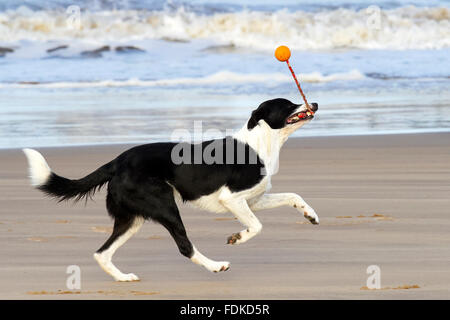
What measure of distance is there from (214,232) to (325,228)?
90 cm

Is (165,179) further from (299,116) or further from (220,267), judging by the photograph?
(299,116)

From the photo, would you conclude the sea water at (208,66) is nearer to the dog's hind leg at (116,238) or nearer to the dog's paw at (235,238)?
the dog's paw at (235,238)

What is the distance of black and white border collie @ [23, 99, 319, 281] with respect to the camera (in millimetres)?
5746

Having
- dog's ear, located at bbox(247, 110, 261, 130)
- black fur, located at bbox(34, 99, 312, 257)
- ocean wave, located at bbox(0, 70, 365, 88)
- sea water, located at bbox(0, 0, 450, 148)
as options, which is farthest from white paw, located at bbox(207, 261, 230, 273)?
ocean wave, located at bbox(0, 70, 365, 88)

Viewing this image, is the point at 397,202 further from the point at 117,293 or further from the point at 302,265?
the point at 117,293

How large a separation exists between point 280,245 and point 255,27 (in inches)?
904

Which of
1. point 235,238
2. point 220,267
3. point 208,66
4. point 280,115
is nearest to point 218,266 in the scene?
point 220,267

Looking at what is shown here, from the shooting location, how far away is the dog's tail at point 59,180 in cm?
596

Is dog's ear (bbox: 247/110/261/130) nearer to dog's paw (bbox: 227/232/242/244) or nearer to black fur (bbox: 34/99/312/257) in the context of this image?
black fur (bbox: 34/99/312/257)

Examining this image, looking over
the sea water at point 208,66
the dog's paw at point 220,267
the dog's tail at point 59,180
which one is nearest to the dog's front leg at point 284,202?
the dog's paw at point 220,267

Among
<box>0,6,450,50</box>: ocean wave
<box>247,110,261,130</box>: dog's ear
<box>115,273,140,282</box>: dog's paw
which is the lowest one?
<box>115,273,140,282</box>: dog's paw

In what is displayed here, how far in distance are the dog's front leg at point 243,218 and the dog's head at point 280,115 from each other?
572 millimetres

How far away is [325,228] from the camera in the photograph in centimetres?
716

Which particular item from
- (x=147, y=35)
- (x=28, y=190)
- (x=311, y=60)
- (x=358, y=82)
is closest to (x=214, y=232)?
(x=28, y=190)
